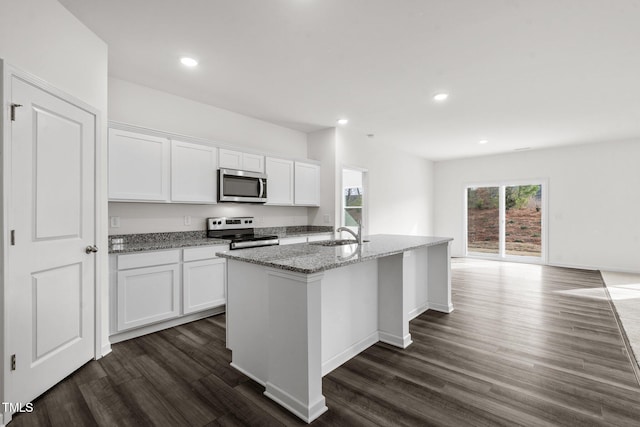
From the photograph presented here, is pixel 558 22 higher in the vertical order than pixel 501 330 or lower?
higher

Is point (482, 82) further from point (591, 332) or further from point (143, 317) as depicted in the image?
point (143, 317)

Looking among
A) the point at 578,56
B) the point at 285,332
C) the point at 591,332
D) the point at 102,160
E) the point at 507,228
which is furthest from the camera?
the point at 507,228

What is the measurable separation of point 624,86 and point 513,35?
2083 mm

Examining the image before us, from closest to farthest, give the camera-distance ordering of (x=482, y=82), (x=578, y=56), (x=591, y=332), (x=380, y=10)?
(x=380, y=10)
(x=578, y=56)
(x=591, y=332)
(x=482, y=82)

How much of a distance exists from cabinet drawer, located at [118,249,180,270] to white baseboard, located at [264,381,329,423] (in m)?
1.70

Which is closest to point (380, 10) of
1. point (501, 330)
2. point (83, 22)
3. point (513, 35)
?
point (513, 35)

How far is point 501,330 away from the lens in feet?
10.1

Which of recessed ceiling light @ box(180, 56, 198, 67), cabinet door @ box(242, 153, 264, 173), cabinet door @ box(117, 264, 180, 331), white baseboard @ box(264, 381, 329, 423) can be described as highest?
recessed ceiling light @ box(180, 56, 198, 67)

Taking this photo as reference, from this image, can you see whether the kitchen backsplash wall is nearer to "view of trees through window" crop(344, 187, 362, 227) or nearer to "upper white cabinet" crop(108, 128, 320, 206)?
"upper white cabinet" crop(108, 128, 320, 206)

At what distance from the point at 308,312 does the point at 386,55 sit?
7.68 ft

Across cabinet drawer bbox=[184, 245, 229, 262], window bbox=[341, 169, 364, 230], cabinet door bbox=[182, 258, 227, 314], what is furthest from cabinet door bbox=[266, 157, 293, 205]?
window bbox=[341, 169, 364, 230]

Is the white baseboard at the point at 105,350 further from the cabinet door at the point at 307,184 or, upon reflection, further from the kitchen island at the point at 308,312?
the cabinet door at the point at 307,184

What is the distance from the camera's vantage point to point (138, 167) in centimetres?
313

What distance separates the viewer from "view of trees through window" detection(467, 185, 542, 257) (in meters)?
6.91
